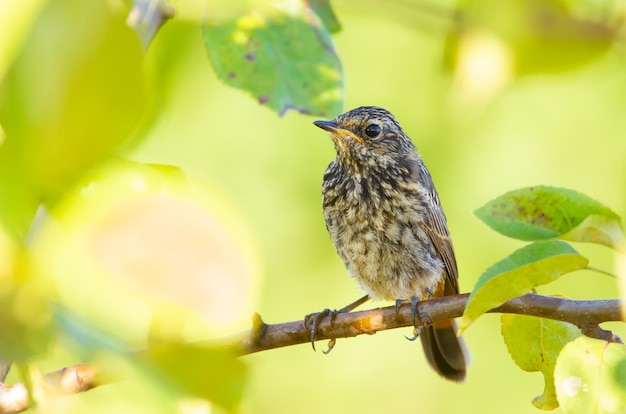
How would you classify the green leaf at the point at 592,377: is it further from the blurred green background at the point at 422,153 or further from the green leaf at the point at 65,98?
the blurred green background at the point at 422,153

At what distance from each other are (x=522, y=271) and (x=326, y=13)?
1.00 m

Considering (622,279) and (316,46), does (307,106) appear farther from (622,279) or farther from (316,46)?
(622,279)

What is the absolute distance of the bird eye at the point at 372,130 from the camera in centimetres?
472

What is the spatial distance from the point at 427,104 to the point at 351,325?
2.85m

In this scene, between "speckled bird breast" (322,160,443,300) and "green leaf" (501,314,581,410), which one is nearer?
"green leaf" (501,314,581,410)

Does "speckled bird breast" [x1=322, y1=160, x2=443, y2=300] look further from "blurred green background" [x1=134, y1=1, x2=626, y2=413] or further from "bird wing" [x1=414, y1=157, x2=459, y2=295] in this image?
"blurred green background" [x1=134, y1=1, x2=626, y2=413]

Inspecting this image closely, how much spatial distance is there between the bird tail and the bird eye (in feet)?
3.85

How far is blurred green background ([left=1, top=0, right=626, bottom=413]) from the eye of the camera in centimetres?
543

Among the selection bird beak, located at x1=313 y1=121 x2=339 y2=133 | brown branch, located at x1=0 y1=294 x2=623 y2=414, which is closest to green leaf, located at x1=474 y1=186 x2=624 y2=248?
brown branch, located at x1=0 y1=294 x2=623 y2=414

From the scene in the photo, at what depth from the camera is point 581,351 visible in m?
1.62

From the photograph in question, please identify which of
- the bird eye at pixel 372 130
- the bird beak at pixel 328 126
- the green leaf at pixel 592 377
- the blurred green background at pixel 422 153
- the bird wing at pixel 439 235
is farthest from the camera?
the blurred green background at pixel 422 153

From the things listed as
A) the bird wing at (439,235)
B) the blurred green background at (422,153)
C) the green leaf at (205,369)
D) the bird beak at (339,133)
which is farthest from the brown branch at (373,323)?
the blurred green background at (422,153)

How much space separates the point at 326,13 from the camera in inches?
82.7

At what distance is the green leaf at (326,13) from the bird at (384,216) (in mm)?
2171
